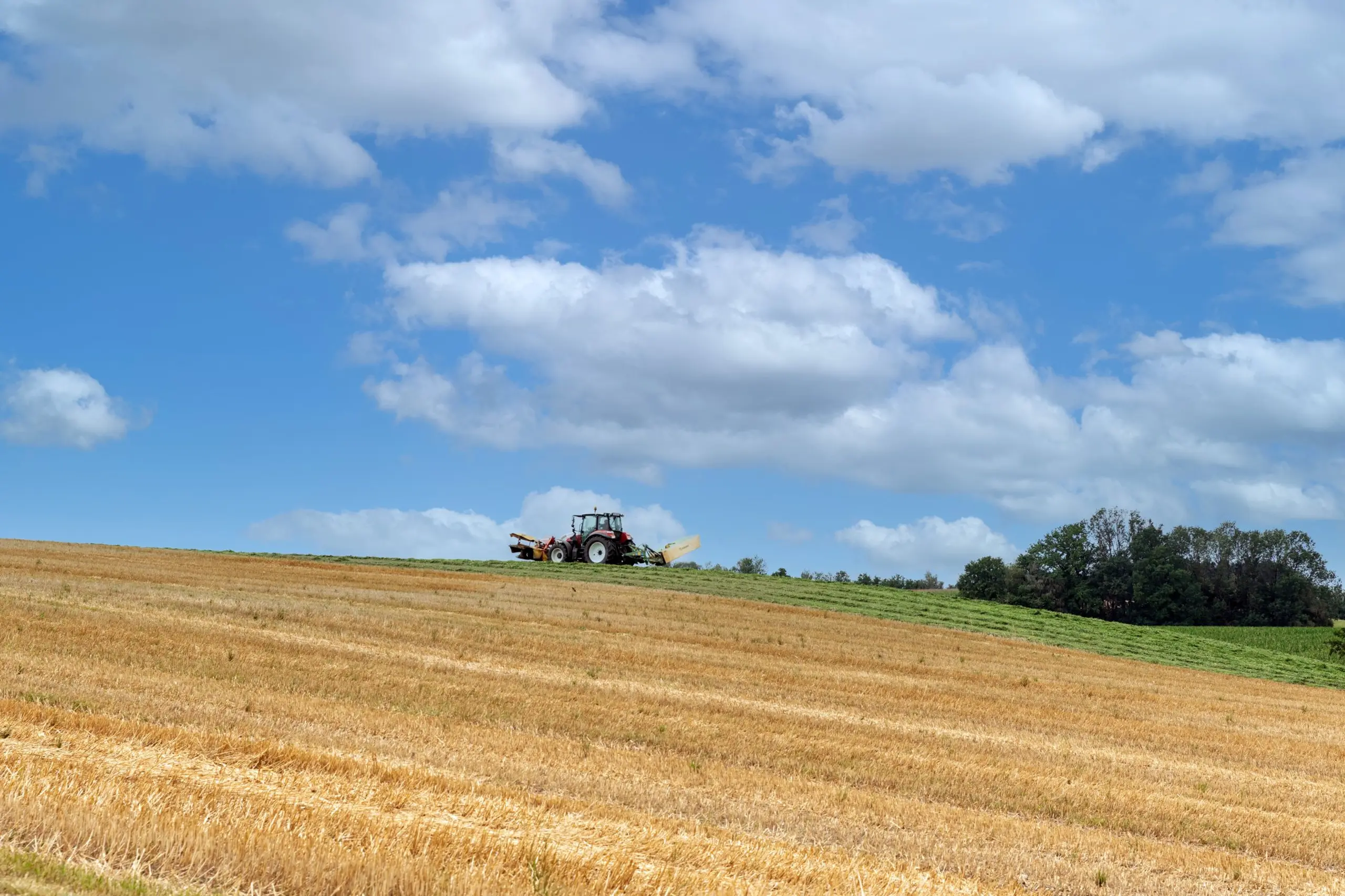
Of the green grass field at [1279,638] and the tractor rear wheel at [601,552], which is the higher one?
the tractor rear wheel at [601,552]

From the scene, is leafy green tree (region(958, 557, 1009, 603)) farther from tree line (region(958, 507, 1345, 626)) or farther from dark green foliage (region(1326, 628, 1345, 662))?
dark green foliage (region(1326, 628, 1345, 662))

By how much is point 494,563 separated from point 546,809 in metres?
43.1

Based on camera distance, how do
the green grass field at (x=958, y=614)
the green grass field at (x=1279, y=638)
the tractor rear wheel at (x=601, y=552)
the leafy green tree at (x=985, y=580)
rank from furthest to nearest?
the leafy green tree at (x=985, y=580) → the green grass field at (x=1279, y=638) → the tractor rear wheel at (x=601, y=552) → the green grass field at (x=958, y=614)

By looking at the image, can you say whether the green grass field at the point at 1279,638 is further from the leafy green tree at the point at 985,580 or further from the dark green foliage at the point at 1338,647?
the leafy green tree at the point at 985,580

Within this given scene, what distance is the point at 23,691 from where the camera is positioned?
1319cm

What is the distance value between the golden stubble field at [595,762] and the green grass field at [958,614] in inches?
529

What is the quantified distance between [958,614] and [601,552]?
16.0 metres

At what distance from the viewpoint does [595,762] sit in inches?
493

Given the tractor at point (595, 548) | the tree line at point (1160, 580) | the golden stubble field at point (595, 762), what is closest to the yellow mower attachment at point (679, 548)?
the tractor at point (595, 548)

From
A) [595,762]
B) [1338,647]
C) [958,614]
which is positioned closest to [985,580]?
[1338,647]

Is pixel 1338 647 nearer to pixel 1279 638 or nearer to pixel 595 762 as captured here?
pixel 1279 638

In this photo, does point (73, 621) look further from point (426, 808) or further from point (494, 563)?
point (494, 563)

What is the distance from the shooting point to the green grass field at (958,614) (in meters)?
41.2

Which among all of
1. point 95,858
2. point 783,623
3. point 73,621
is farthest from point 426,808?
point 783,623
